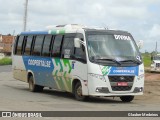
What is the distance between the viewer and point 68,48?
65.9 ft

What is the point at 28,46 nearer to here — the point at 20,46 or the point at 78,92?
the point at 20,46

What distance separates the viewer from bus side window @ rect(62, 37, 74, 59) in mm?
19773

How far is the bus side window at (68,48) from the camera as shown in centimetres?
1977

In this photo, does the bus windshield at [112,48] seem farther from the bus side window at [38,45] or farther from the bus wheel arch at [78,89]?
the bus side window at [38,45]

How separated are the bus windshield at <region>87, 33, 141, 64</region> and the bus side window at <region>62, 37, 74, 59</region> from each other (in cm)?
112

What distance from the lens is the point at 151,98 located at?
877 inches

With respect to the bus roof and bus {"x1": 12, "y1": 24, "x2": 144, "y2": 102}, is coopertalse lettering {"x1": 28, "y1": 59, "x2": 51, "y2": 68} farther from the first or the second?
the bus roof

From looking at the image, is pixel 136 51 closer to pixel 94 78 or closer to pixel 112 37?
pixel 112 37

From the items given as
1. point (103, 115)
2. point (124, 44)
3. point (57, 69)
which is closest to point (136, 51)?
point (124, 44)

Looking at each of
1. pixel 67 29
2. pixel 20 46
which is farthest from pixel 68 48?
pixel 20 46

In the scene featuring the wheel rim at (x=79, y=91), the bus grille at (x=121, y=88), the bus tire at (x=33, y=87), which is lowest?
the bus tire at (x=33, y=87)

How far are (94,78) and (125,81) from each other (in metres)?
1.20

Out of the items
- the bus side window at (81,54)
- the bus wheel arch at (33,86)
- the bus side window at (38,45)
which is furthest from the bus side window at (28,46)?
the bus side window at (81,54)

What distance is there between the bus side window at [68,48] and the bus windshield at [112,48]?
1.12 m
